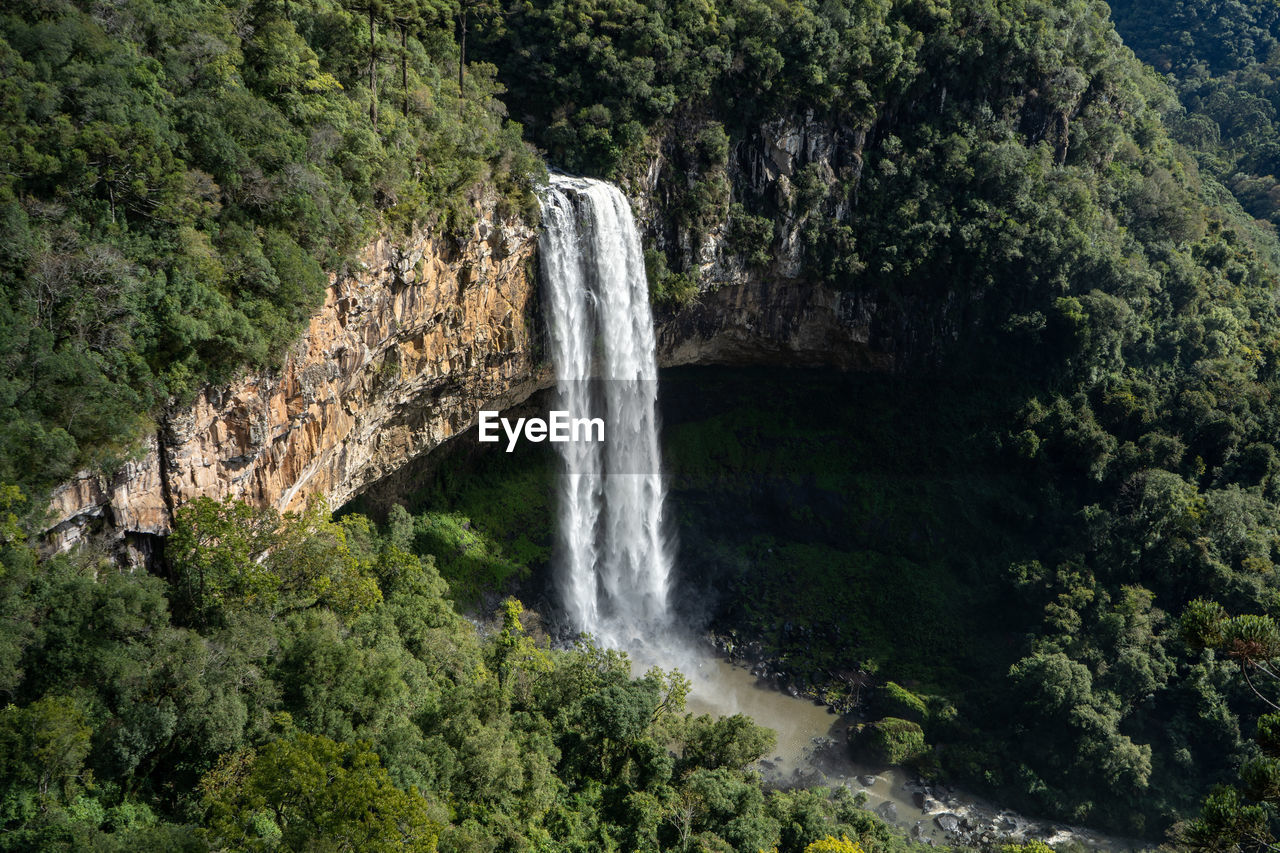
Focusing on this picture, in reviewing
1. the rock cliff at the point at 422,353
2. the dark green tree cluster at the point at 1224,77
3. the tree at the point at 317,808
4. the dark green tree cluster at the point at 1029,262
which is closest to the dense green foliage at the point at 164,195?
the rock cliff at the point at 422,353

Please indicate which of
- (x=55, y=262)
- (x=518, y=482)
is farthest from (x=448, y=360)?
(x=55, y=262)

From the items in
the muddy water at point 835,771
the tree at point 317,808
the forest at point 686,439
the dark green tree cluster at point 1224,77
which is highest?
the dark green tree cluster at point 1224,77

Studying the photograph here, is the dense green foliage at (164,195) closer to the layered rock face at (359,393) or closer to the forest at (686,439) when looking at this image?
the forest at (686,439)

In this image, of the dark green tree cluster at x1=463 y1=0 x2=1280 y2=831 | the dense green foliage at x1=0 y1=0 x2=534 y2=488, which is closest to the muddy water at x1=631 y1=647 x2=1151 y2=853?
the dark green tree cluster at x1=463 y1=0 x2=1280 y2=831

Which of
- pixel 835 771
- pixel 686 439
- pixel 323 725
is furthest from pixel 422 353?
pixel 835 771

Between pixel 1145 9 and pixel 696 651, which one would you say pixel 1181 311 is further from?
pixel 1145 9
